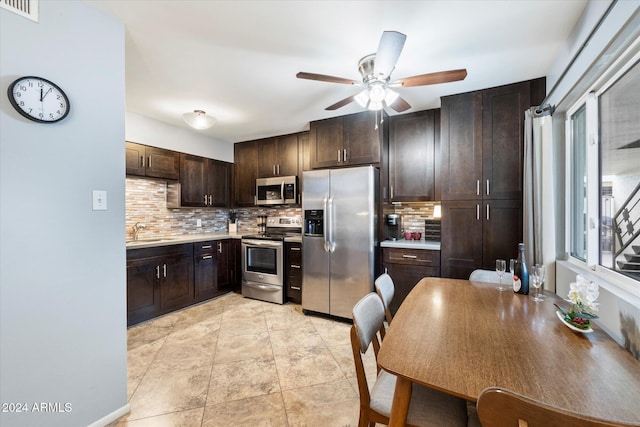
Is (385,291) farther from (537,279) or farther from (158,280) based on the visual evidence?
(158,280)

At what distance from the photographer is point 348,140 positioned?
130 inches

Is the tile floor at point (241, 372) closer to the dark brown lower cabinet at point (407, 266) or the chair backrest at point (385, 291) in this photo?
the chair backrest at point (385, 291)

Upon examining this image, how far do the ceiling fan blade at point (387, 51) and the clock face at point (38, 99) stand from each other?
173cm

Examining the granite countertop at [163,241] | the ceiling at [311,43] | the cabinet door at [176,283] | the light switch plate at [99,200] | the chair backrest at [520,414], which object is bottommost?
the cabinet door at [176,283]

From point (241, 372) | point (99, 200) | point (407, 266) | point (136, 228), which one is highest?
point (99, 200)

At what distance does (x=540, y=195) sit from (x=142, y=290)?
3997 millimetres

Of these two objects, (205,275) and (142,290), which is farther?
(205,275)

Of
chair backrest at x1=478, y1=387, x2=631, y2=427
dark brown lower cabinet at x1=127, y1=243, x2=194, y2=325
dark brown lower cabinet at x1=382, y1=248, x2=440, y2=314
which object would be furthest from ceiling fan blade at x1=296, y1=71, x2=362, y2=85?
dark brown lower cabinet at x1=127, y1=243, x2=194, y2=325

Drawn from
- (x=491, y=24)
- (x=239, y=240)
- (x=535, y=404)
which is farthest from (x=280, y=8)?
(x=239, y=240)

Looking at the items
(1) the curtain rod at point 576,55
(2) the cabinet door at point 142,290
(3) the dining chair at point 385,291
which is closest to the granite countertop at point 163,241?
(2) the cabinet door at point 142,290

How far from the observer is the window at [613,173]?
1472mm

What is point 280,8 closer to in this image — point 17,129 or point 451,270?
point 17,129

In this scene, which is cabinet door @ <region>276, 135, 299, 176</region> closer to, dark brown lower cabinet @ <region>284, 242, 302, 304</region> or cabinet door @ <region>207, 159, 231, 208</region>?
cabinet door @ <region>207, 159, 231, 208</region>

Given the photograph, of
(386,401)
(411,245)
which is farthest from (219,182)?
(386,401)
